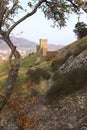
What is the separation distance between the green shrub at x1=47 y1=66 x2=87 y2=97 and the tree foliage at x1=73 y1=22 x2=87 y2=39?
52.8 feet

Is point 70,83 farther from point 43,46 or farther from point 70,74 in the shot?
point 43,46

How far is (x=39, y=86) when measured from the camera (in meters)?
28.3

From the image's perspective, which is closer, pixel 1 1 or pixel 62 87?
pixel 1 1

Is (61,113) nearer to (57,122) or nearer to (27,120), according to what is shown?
(57,122)

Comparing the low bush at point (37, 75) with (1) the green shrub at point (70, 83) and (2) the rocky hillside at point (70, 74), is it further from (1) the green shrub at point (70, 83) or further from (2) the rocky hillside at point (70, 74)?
(1) the green shrub at point (70, 83)

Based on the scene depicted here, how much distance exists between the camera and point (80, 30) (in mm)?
42406

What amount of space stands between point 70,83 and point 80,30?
18112mm

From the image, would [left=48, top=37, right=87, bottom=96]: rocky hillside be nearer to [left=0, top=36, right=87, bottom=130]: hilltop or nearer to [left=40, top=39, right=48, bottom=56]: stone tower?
[left=0, top=36, right=87, bottom=130]: hilltop

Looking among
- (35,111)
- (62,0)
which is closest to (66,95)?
(35,111)

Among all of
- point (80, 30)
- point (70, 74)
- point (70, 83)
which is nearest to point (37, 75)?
point (70, 74)

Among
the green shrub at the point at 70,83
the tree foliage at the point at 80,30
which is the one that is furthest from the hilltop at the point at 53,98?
the tree foliage at the point at 80,30

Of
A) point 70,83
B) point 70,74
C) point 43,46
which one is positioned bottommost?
point 43,46

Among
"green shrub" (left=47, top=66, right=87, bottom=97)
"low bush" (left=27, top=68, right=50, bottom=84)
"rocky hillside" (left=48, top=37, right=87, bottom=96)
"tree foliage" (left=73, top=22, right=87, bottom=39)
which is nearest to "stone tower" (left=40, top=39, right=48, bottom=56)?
"tree foliage" (left=73, top=22, right=87, bottom=39)

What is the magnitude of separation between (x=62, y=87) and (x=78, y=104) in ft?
9.30
